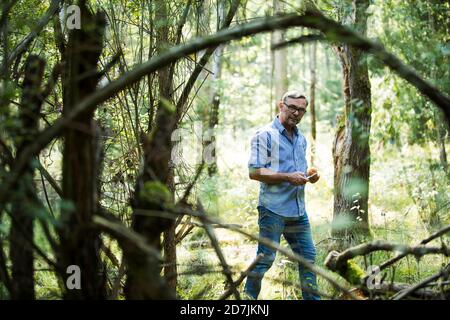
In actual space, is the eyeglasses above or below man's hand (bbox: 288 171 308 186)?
above

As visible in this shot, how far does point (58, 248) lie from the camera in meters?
2.45

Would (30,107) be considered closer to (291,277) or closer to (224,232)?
(291,277)

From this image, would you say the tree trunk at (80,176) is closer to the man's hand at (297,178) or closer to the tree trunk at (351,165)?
the man's hand at (297,178)

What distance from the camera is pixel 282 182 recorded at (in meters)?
5.02

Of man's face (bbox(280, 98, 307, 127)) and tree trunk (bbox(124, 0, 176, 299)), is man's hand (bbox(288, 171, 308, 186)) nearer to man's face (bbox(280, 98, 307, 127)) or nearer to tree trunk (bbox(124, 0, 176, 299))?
man's face (bbox(280, 98, 307, 127))

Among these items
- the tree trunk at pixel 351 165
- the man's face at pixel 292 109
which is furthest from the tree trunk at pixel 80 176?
the tree trunk at pixel 351 165

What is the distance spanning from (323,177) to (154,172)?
394 inches

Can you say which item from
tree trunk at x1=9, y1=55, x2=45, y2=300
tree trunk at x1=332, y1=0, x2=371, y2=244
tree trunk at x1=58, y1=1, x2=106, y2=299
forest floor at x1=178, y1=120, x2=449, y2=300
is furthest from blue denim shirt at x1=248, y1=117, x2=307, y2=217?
tree trunk at x1=58, y1=1, x2=106, y2=299

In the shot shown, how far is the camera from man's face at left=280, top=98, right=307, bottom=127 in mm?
5137

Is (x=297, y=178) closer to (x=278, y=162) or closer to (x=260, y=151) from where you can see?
(x=278, y=162)

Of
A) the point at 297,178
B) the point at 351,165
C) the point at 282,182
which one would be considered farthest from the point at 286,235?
the point at 351,165

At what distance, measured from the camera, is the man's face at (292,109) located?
5137 millimetres

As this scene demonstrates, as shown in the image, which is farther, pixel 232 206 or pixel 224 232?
pixel 232 206

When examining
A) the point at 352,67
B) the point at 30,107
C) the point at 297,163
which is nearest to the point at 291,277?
the point at 297,163
